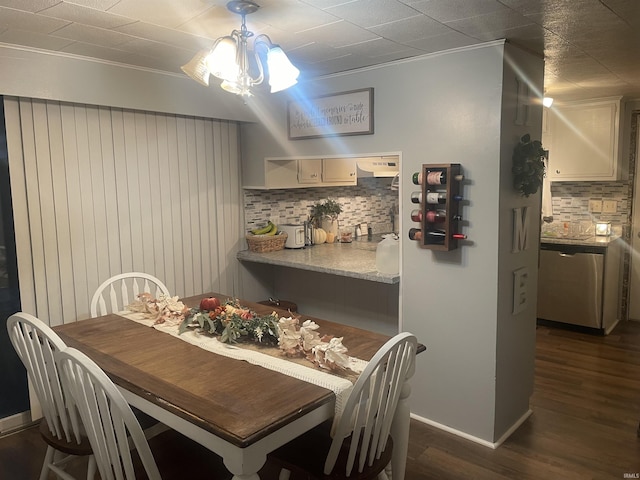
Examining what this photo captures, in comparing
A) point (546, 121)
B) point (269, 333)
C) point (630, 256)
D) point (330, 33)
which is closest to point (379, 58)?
point (330, 33)

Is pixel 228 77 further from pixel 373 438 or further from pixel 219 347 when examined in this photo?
pixel 373 438

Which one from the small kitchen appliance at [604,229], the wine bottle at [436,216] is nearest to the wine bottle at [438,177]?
the wine bottle at [436,216]

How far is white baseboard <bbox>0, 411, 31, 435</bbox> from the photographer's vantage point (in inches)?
109

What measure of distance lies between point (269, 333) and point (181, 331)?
44 cm

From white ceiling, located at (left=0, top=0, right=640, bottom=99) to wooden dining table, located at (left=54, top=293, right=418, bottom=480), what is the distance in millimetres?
1346

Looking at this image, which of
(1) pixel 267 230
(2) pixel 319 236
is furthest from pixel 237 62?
(2) pixel 319 236

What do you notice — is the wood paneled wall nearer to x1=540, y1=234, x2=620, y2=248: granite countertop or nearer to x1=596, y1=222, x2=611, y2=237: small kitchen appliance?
x1=540, y1=234, x2=620, y2=248: granite countertop

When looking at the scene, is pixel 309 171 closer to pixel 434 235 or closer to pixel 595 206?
pixel 434 235

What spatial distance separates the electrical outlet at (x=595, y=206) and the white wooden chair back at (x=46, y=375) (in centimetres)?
463

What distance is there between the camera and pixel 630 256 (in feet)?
15.3

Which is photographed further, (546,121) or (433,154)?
(546,121)

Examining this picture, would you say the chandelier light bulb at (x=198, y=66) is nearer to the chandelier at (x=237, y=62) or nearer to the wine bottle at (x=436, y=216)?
the chandelier at (x=237, y=62)

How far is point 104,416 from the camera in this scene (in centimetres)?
149

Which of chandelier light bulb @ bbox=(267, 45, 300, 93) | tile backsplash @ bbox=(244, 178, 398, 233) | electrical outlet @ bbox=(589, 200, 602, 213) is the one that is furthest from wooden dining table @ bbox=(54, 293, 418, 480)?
electrical outlet @ bbox=(589, 200, 602, 213)
